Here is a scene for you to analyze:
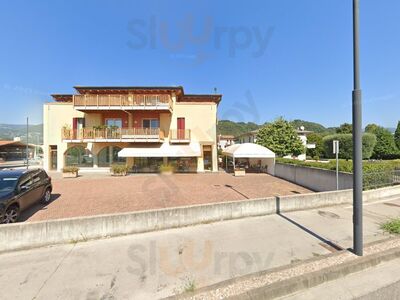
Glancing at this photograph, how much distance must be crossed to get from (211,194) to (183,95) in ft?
55.0

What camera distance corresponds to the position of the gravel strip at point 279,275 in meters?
3.52

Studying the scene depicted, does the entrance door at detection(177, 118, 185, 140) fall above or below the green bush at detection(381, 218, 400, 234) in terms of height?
above

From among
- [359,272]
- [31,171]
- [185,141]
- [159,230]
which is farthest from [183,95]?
[359,272]

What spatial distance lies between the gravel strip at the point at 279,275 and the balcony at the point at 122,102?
18563 mm

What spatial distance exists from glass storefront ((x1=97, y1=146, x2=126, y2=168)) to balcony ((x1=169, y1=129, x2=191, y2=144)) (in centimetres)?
566

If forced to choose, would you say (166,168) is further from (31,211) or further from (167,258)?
(167,258)

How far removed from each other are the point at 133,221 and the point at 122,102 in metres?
17.2

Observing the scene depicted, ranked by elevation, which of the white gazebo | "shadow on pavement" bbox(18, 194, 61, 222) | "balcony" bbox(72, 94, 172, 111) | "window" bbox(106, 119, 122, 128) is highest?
"balcony" bbox(72, 94, 172, 111)

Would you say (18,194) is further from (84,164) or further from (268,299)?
(84,164)

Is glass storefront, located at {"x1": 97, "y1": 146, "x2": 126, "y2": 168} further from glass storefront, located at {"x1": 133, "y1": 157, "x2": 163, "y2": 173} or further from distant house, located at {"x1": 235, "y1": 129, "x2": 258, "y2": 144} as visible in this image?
distant house, located at {"x1": 235, "y1": 129, "x2": 258, "y2": 144}

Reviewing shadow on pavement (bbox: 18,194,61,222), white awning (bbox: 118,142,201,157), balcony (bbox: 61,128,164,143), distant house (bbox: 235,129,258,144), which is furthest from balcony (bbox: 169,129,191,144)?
distant house (bbox: 235,129,258,144)

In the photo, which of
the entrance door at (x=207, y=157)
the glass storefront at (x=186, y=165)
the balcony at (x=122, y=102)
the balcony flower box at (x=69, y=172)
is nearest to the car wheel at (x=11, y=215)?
the balcony flower box at (x=69, y=172)

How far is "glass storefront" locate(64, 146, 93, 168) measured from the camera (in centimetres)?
2236

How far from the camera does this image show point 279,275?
4.02 m
